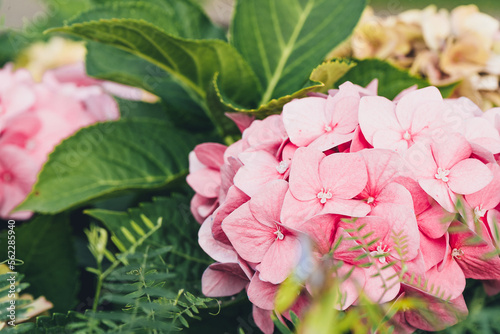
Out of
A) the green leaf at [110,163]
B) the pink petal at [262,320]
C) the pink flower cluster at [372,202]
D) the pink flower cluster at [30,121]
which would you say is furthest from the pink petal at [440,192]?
the pink flower cluster at [30,121]

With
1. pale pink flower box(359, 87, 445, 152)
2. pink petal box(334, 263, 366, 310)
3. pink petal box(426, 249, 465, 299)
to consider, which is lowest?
pink petal box(426, 249, 465, 299)

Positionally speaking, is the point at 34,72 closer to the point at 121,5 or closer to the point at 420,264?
the point at 121,5

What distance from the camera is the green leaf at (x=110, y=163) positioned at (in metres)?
0.45

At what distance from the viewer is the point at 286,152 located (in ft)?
1.02

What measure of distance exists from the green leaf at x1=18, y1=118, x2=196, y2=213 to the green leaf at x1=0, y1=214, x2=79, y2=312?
0.12 feet

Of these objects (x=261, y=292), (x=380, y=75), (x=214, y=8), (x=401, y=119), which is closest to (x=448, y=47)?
(x=380, y=75)

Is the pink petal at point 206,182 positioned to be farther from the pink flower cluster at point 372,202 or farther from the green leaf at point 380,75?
the green leaf at point 380,75

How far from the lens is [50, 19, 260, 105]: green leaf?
1.26 ft

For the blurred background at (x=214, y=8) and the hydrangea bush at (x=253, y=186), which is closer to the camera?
the hydrangea bush at (x=253, y=186)

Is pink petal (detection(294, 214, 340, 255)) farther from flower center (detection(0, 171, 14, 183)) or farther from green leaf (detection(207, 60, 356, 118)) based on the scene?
flower center (detection(0, 171, 14, 183))

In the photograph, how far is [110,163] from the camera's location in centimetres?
47

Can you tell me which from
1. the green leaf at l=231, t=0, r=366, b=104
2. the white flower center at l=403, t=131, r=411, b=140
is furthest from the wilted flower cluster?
the white flower center at l=403, t=131, r=411, b=140

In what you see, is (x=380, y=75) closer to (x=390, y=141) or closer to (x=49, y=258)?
(x=390, y=141)

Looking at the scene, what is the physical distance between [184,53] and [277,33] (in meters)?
0.10
